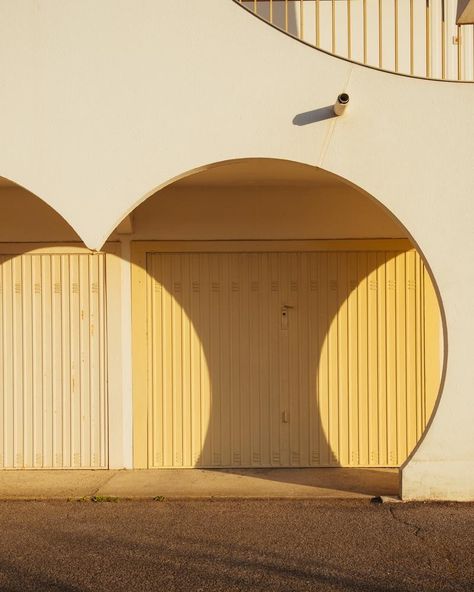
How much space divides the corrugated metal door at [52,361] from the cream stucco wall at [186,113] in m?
1.92

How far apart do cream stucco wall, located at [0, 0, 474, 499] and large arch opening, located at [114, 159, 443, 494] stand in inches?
68.1

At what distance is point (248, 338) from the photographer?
9383 mm

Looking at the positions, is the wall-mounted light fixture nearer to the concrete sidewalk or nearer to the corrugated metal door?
the corrugated metal door

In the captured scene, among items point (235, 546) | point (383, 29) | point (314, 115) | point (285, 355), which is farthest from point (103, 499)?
point (383, 29)

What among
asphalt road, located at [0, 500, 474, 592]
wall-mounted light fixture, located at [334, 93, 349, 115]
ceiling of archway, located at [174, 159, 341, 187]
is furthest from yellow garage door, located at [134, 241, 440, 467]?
wall-mounted light fixture, located at [334, 93, 349, 115]

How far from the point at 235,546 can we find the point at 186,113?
3776 mm

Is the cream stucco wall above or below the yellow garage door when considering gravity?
above

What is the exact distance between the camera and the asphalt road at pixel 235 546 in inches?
221

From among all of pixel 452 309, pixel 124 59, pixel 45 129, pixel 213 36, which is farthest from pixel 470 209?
pixel 45 129

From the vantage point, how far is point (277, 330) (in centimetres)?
940

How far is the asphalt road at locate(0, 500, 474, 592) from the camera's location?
5605 mm

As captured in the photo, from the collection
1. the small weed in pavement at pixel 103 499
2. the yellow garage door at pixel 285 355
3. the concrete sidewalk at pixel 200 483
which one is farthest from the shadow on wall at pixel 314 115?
the small weed in pavement at pixel 103 499

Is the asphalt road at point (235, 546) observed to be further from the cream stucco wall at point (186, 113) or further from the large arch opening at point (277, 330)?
the cream stucco wall at point (186, 113)

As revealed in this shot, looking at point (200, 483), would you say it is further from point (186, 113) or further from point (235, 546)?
point (186, 113)
